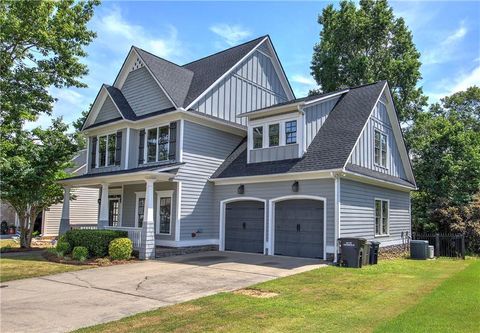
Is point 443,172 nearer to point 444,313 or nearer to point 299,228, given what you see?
point 299,228

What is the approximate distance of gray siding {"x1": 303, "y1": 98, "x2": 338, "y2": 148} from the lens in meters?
15.9

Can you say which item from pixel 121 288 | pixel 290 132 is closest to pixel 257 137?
pixel 290 132

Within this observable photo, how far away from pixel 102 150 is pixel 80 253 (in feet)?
23.7

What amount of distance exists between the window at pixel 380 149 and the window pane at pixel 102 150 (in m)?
13.3

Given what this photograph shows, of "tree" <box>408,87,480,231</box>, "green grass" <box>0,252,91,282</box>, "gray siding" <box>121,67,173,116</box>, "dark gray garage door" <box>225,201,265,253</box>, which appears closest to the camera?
"green grass" <box>0,252,91,282</box>

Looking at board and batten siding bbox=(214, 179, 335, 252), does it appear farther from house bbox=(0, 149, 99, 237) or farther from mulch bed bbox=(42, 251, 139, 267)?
house bbox=(0, 149, 99, 237)

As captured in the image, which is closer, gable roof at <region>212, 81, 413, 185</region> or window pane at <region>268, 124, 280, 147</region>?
gable roof at <region>212, 81, 413, 185</region>

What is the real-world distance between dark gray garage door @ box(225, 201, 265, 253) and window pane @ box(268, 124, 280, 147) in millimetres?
2585

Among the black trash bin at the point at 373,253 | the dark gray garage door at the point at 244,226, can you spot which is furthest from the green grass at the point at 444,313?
the dark gray garage door at the point at 244,226

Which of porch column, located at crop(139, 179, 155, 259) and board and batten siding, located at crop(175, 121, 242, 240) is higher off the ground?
board and batten siding, located at crop(175, 121, 242, 240)

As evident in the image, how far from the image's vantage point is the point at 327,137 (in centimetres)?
1587

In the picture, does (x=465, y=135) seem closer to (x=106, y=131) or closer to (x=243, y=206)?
(x=243, y=206)

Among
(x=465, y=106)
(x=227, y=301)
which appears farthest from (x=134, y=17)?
(x=465, y=106)

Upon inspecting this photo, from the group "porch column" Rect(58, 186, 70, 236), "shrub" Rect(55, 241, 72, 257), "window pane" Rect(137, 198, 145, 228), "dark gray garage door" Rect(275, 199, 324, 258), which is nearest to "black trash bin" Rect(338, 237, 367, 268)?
"dark gray garage door" Rect(275, 199, 324, 258)
